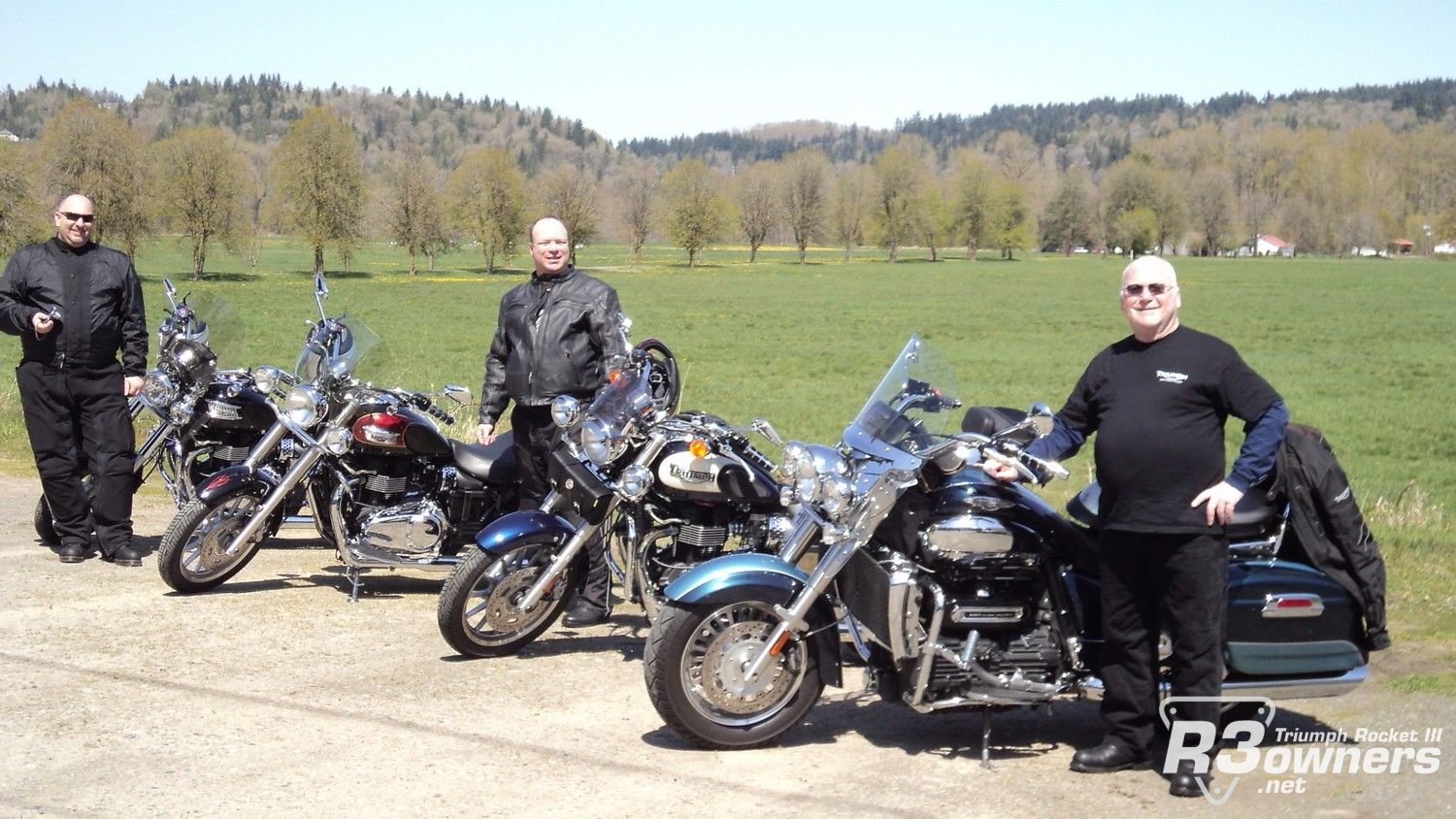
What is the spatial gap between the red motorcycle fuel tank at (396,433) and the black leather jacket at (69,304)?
1.77 meters

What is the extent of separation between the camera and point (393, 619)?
22.7ft

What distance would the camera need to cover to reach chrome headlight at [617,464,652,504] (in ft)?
19.1

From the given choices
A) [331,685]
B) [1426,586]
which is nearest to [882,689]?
[331,685]

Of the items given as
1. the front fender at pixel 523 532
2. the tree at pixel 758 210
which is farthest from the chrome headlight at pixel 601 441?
the tree at pixel 758 210

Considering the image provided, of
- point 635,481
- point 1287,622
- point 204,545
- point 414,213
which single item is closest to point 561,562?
point 635,481

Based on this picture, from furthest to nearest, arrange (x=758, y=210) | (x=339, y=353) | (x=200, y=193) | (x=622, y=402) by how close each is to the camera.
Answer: (x=758, y=210) → (x=200, y=193) → (x=339, y=353) → (x=622, y=402)

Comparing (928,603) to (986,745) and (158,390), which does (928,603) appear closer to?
(986,745)

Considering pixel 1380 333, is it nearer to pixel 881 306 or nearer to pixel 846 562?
pixel 881 306

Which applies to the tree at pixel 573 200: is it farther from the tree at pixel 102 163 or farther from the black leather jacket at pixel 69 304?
the black leather jacket at pixel 69 304

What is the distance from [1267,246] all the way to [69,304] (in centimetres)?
15670

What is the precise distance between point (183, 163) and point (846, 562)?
81.6 metres

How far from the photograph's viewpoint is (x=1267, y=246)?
151 meters

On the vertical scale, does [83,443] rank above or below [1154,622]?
above

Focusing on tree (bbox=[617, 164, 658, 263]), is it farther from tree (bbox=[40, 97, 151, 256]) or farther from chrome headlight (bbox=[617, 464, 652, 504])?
chrome headlight (bbox=[617, 464, 652, 504])
